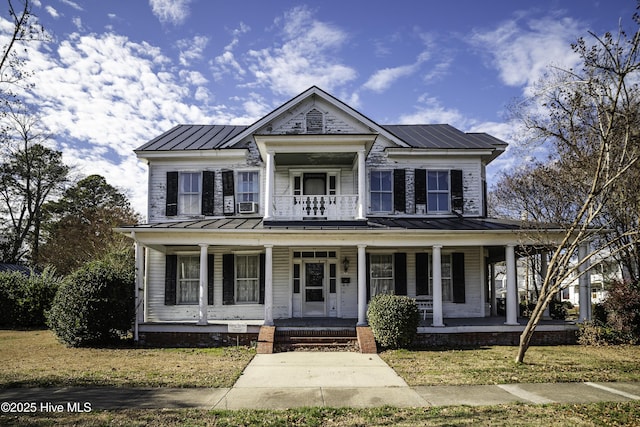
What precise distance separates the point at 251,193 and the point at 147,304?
18.4 feet

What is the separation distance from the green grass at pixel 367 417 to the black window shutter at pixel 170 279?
9832 mm

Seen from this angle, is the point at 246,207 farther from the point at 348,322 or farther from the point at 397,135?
the point at 397,135

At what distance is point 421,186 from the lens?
18266mm

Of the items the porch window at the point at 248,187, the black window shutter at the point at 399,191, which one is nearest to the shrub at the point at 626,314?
the black window shutter at the point at 399,191

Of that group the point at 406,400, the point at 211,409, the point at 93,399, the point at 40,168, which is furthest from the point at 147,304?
the point at 40,168

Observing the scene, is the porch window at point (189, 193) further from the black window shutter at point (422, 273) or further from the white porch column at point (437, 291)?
the white porch column at point (437, 291)

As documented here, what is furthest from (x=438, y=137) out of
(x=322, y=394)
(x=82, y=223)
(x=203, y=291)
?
(x=82, y=223)

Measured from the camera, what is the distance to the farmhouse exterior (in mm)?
15922

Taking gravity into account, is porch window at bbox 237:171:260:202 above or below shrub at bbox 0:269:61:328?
above

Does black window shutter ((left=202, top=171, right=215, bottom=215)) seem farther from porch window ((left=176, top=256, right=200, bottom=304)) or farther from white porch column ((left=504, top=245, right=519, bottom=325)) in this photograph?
white porch column ((left=504, top=245, right=519, bottom=325))

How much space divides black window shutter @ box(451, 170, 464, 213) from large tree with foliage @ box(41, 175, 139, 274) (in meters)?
21.4

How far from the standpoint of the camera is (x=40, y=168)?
40.8 meters

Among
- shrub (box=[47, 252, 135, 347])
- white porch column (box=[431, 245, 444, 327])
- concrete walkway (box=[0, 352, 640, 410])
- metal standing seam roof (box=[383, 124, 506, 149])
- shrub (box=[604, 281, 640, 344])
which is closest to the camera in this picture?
concrete walkway (box=[0, 352, 640, 410])

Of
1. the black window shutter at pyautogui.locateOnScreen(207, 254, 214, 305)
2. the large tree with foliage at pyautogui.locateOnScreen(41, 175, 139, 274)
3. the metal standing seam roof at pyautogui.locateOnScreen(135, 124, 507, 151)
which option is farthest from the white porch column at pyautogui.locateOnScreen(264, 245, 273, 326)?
the large tree with foliage at pyautogui.locateOnScreen(41, 175, 139, 274)
